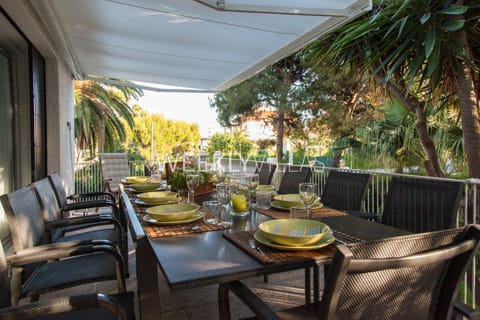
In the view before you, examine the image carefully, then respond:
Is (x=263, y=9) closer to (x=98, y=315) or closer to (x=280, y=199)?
(x=280, y=199)

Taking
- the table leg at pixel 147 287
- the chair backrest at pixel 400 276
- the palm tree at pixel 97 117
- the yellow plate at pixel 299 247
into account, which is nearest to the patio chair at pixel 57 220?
the table leg at pixel 147 287

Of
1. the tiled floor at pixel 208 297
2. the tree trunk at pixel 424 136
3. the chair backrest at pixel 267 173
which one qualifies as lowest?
Answer: the tiled floor at pixel 208 297

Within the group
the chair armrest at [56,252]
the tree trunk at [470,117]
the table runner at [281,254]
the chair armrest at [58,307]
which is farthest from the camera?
the tree trunk at [470,117]

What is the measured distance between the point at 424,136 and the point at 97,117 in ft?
28.1

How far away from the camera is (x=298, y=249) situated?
1241mm

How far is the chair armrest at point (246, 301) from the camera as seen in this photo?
1.04 metres

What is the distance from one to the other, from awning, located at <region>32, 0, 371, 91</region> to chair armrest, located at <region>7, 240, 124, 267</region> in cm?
208

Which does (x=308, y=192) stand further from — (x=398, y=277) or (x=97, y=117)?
(x=97, y=117)

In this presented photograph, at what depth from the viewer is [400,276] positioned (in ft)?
3.00

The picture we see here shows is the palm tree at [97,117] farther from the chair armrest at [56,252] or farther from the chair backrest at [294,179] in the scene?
the chair armrest at [56,252]

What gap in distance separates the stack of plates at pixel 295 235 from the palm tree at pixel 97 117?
8.36 metres

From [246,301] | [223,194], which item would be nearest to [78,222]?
[223,194]

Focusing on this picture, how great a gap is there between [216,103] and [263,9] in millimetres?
9410

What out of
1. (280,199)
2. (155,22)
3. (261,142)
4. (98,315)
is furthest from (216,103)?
(98,315)
